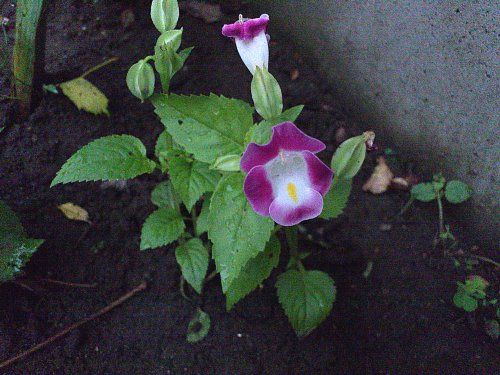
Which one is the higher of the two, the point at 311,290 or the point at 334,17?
the point at 334,17

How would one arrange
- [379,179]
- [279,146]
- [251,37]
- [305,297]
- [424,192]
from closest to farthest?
[279,146], [251,37], [305,297], [424,192], [379,179]

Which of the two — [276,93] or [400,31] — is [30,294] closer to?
[276,93]

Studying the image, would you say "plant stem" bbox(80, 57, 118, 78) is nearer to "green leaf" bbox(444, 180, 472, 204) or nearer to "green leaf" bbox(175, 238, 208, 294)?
"green leaf" bbox(175, 238, 208, 294)

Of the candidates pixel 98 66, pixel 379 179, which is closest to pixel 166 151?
pixel 98 66

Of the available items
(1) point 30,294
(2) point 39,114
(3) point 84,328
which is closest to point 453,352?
(3) point 84,328

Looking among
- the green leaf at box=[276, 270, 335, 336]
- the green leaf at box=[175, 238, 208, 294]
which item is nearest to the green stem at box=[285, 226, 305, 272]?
the green leaf at box=[276, 270, 335, 336]

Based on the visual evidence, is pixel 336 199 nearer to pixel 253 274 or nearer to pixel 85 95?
pixel 253 274
